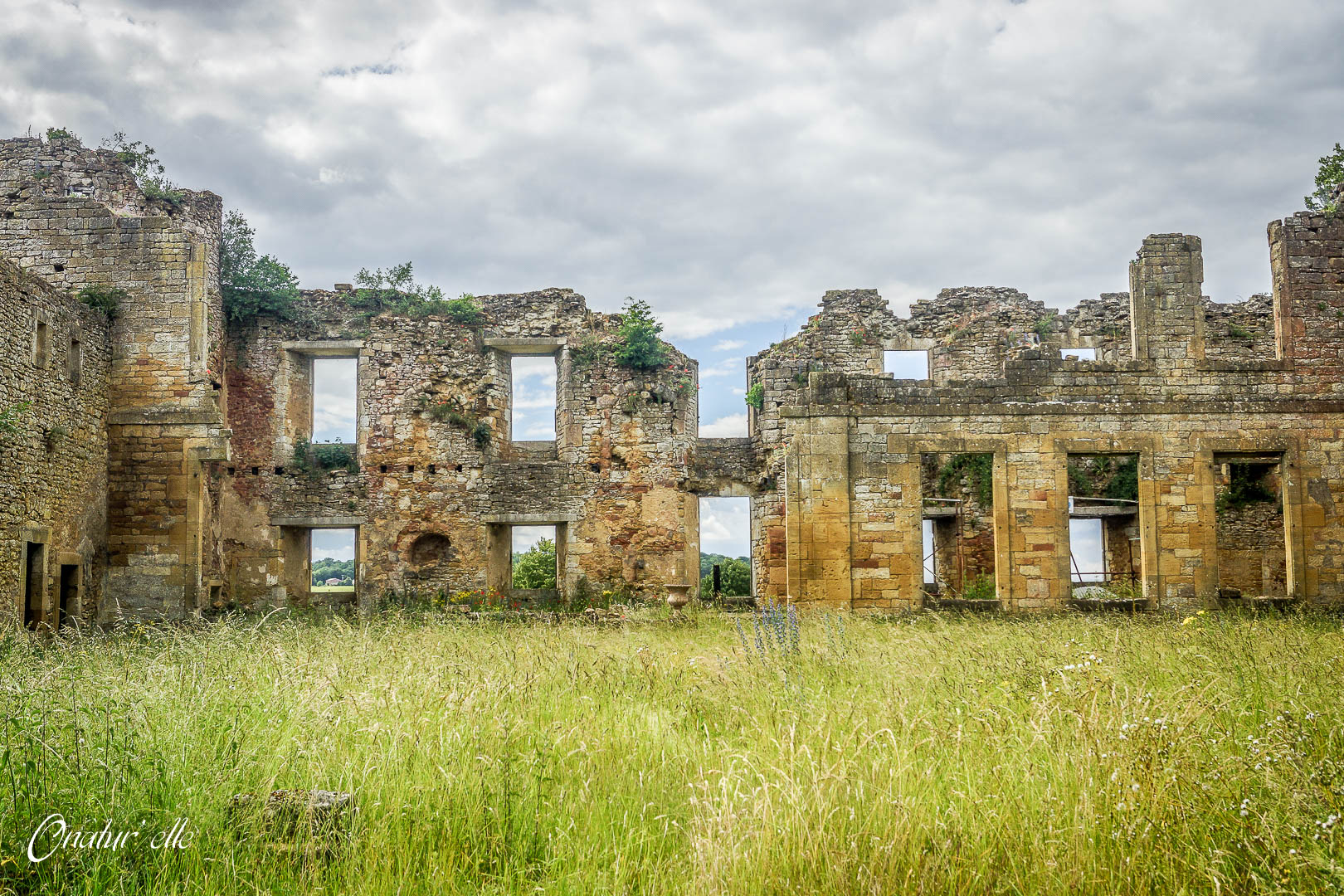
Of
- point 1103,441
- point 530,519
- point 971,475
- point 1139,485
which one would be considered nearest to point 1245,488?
point 971,475

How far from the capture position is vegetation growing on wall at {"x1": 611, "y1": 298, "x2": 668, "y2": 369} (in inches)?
689

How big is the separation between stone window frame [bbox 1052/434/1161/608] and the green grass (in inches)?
275

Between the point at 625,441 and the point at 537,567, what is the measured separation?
471 centimetres

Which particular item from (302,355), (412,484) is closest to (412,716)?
(412,484)

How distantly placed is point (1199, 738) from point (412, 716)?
4.05 metres

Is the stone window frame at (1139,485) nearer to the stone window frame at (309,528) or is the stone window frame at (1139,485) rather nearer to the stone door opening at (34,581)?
the stone window frame at (309,528)

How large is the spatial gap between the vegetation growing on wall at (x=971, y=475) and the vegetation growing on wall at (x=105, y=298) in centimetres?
1507

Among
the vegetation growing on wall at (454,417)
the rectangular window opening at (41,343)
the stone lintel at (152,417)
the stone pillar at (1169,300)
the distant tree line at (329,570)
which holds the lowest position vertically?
the distant tree line at (329,570)

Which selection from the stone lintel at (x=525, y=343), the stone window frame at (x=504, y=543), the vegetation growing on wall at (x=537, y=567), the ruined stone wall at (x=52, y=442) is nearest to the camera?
the ruined stone wall at (x=52, y=442)

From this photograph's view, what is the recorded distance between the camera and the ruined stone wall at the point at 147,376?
13.4 metres

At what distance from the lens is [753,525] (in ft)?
57.9

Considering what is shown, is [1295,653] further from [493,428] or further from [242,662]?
[493,428]

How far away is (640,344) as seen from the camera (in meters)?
17.5

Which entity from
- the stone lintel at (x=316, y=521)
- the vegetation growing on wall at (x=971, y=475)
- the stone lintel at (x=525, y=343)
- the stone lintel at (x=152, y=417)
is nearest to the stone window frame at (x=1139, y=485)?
the vegetation growing on wall at (x=971, y=475)
